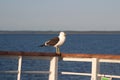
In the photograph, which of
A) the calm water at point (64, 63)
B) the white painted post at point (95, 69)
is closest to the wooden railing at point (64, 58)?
the white painted post at point (95, 69)

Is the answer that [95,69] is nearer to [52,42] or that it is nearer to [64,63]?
[52,42]

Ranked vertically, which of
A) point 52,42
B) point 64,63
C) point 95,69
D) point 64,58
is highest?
point 64,63

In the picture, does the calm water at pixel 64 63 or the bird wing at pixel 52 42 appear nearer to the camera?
the calm water at pixel 64 63

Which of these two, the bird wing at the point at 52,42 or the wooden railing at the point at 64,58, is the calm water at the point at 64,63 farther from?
the wooden railing at the point at 64,58

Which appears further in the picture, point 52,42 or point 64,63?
point 64,63

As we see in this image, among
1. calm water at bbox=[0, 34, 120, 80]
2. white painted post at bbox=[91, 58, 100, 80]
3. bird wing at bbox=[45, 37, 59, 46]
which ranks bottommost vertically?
white painted post at bbox=[91, 58, 100, 80]

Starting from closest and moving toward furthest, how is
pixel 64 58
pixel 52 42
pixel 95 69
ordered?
pixel 95 69 < pixel 64 58 < pixel 52 42

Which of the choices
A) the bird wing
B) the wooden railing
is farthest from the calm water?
the wooden railing

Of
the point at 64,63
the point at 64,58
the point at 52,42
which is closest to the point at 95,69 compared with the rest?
the point at 64,58

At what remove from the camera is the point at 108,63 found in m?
8.05

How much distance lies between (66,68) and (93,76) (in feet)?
43.4

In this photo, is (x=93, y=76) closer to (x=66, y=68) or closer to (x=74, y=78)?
(x=74, y=78)

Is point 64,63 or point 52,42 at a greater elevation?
point 64,63

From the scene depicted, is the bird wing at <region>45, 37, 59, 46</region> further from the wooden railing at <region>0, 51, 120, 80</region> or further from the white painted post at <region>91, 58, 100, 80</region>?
the white painted post at <region>91, 58, 100, 80</region>
